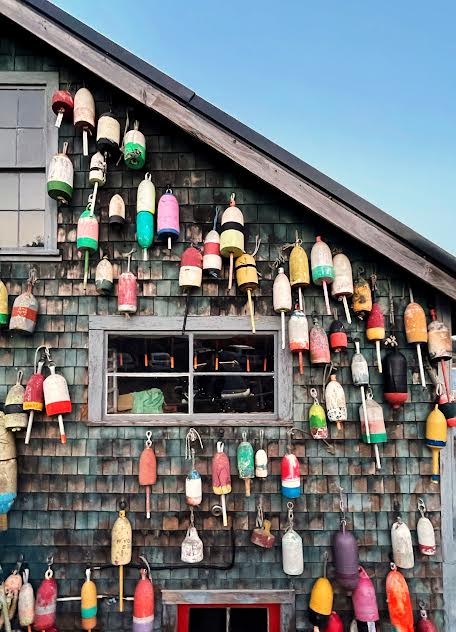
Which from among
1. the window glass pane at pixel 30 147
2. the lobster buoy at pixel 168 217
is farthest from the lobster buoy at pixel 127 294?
the window glass pane at pixel 30 147

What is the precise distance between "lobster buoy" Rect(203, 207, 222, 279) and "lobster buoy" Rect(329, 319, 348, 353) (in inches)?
45.4

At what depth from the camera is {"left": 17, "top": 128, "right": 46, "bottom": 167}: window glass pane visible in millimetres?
4297

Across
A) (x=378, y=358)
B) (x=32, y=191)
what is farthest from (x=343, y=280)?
(x=32, y=191)

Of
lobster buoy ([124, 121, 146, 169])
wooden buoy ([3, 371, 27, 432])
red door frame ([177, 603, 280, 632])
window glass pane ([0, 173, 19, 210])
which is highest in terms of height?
lobster buoy ([124, 121, 146, 169])

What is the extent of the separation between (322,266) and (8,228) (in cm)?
295

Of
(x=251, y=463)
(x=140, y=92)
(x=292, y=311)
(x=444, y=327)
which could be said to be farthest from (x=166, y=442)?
(x=140, y=92)

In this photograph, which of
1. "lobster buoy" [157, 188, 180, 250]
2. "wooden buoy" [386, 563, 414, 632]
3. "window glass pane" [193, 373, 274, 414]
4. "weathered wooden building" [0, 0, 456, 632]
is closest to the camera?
"wooden buoy" [386, 563, 414, 632]

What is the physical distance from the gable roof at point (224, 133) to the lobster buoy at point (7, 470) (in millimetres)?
3077

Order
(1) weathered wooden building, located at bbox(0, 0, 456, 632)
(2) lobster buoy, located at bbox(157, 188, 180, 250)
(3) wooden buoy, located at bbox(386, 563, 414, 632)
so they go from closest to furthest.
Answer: (3) wooden buoy, located at bbox(386, 563, 414, 632) < (1) weathered wooden building, located at bbox(0, 0, 456, 632) < (2) lobster buoy, located at bbox(157, 188, 180, 250)

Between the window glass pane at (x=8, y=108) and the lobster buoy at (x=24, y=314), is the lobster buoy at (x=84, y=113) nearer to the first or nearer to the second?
the window glass pane at (x=8, y=108)

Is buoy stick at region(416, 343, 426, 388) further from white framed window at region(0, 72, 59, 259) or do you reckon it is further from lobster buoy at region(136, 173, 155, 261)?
white framed window at region(0, 72, 59, 259)

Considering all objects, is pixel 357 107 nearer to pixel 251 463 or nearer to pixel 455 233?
pixel 455 233

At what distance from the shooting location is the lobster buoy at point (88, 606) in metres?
3.93

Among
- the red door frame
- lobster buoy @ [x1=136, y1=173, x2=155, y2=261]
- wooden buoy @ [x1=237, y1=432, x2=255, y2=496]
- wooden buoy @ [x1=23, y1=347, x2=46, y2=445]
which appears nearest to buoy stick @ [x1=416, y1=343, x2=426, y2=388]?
wooden buoy @ [x1=237, y1=432, x2=255, y2=496]
